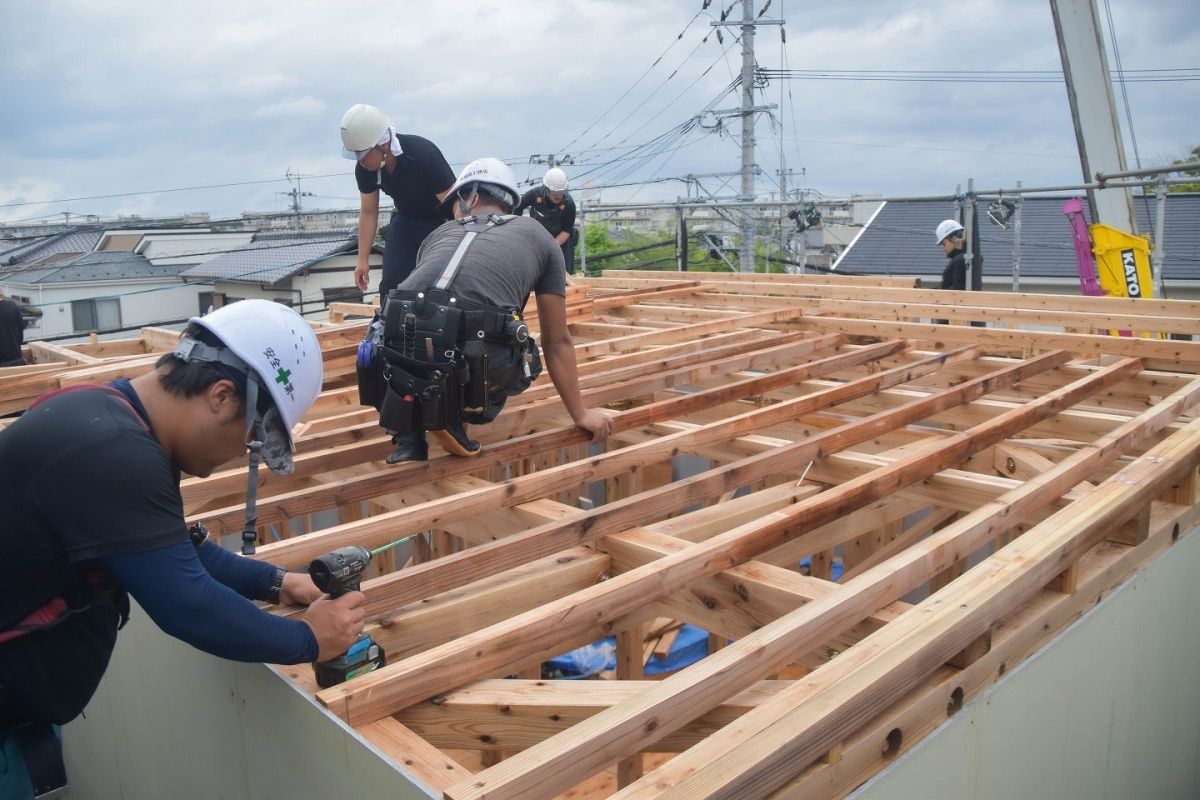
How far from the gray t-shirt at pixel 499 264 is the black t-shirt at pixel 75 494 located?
5.16 feet

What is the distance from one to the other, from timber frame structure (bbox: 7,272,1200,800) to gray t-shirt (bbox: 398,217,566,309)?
64 cm

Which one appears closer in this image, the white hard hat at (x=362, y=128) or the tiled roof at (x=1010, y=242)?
the white hard hat at (x=362, y=128)

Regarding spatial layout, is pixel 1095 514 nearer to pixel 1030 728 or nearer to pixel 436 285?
pixel 1030 728

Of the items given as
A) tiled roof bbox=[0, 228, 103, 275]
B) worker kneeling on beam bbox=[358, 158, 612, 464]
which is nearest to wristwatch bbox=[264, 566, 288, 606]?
worker kneeling on beam bbox=[358, 158, 612, 464]

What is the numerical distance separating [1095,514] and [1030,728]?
29.3 inches

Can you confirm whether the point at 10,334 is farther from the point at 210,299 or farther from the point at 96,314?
the point at 96,314

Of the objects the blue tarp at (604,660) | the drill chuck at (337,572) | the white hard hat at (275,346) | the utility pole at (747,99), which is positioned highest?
the utility pole at (747,99)

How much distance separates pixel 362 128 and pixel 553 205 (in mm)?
5072

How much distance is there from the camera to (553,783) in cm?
168

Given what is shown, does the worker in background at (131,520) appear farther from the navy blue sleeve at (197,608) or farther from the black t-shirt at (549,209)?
the black t-shirt at (549,209)

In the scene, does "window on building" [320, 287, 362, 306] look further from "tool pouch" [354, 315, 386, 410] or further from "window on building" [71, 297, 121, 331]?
"tool pouch" [354, 315, 386, 410]

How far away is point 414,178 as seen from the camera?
16.7 ft

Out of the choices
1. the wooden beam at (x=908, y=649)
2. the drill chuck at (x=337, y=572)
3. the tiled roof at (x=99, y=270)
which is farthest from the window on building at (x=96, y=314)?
the wooden beam at (x=908, y=649)

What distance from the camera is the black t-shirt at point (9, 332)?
697 cm
